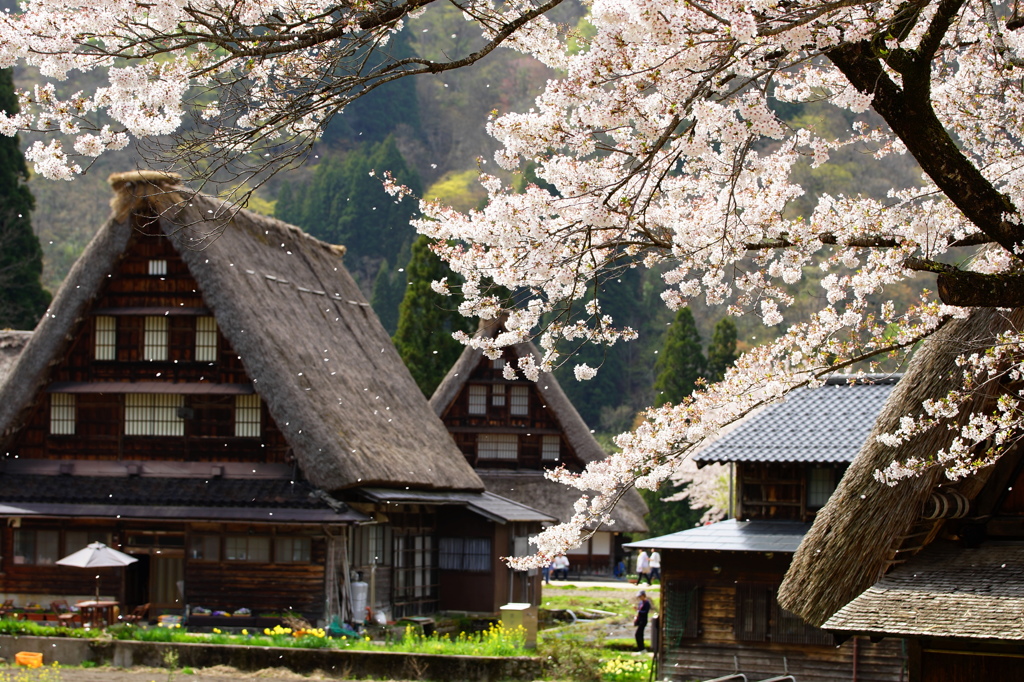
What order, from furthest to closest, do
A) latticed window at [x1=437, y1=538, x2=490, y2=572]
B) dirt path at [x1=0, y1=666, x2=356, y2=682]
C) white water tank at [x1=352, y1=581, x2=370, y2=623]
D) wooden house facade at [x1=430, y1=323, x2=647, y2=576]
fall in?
wooden house facade at [x1=430, y1=323, x2=647, y2=576] < latticed window at [x1=437, y1=538, x2=490, y2=572] < white water tank at [x1=352, y1=581, x2=370, y2=623] < dirt path at [x1=0, y1=666, x2=356, y2=682]

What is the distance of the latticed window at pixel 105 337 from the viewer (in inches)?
874

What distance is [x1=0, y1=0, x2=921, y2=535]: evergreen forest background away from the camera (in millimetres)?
36844

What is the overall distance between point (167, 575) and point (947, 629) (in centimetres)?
1695

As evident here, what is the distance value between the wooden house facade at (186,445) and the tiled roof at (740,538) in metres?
5.35

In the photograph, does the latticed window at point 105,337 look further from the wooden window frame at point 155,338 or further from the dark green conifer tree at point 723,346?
the dark green conifer tree at point 723,346

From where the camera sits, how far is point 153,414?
22094 millimetres

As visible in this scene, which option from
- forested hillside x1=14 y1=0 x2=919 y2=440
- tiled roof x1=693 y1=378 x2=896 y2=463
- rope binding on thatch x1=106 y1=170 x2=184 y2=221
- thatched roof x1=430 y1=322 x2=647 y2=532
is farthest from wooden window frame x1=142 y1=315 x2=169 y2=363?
forested hillside x1=14 y1=0 x2=919 y2=440

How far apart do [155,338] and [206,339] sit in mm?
962

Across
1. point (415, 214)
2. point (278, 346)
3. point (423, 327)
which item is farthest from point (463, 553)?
point (415, 214)

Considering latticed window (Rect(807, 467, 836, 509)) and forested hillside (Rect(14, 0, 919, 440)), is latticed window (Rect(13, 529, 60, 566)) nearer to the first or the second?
latticed window (Rect(807, 467, 836, 509))

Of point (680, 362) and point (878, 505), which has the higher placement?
point (680, 362)

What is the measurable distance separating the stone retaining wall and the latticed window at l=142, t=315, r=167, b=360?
19.2 feet

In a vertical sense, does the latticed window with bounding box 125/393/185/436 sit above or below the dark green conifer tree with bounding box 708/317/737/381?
below

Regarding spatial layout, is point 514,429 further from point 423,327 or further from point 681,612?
point 681,612
